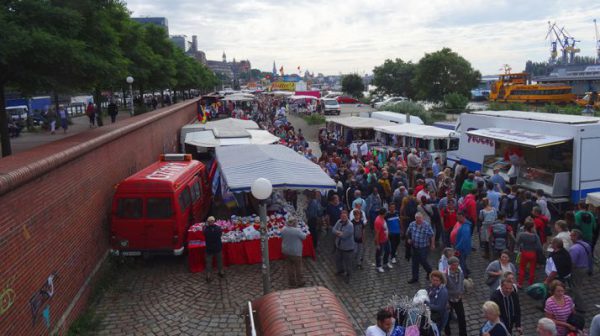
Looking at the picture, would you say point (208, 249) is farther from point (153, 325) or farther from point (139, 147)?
point (139, 147)

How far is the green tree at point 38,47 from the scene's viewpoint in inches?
361

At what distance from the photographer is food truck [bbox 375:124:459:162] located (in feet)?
64.4

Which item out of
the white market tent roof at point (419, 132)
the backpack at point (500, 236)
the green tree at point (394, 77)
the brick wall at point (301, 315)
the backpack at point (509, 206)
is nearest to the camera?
the brick wall at point (301, 315)

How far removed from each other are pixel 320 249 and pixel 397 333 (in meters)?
6.13

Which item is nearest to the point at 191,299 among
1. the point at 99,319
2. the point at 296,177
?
the point at 99,319

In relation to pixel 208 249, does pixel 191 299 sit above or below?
below

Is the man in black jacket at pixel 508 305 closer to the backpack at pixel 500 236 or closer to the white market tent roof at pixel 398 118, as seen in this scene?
the backpack at pixel 500 236

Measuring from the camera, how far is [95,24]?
12648 millimetres

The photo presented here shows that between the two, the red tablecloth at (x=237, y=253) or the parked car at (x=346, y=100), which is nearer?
the red tablecloth at (x=237, y=253)

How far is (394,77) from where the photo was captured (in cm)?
7388

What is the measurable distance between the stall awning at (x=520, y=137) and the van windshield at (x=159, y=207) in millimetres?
9899

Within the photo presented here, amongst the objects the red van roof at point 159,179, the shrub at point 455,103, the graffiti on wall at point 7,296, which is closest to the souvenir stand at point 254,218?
the red van roof at point 159,179

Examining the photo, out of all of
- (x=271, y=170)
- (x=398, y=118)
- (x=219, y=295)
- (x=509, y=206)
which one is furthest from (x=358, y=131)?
(x=219, y=295)

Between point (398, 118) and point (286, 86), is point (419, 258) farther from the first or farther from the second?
point (286, 86)
